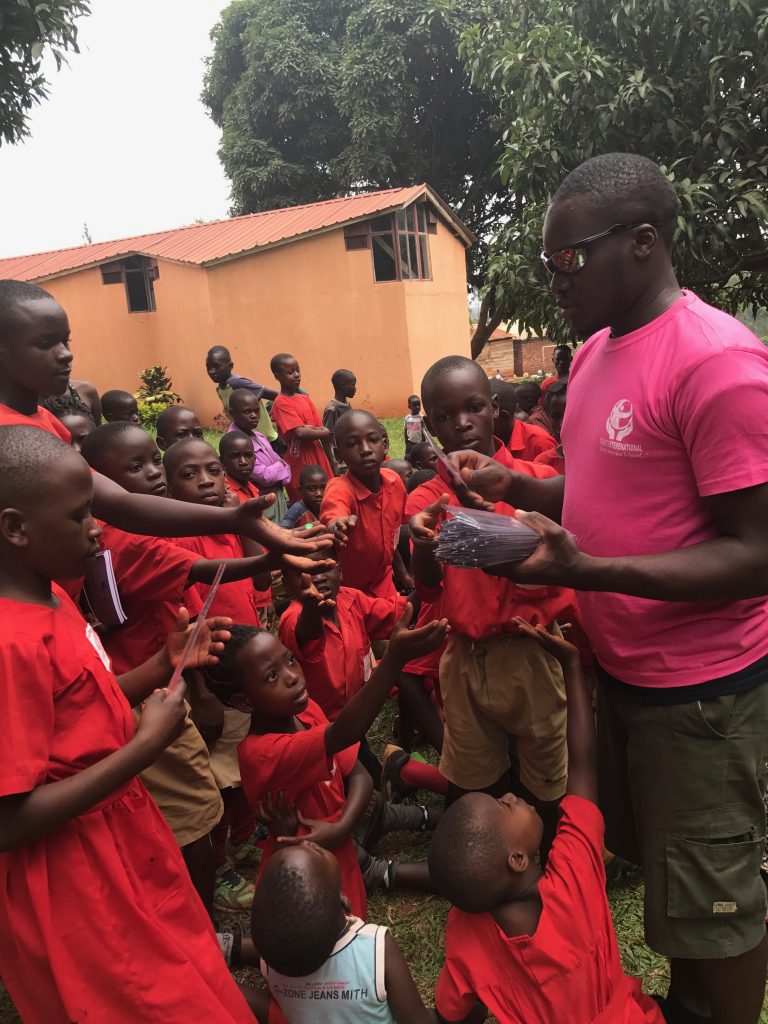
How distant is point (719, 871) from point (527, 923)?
0.48 m

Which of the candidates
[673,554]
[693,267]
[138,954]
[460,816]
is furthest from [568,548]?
[693,267]

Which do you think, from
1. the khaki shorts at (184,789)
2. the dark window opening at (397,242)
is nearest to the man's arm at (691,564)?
the khaki shorts at (184,789)

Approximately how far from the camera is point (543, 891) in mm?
1906

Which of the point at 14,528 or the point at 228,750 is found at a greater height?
the point at 14,528

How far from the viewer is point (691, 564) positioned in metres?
1.62

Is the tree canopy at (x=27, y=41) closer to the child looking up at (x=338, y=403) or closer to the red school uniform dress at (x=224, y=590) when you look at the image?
the child looking up at (x=338, y=403)

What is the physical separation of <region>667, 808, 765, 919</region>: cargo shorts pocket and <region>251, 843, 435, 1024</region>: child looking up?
0.72 metres

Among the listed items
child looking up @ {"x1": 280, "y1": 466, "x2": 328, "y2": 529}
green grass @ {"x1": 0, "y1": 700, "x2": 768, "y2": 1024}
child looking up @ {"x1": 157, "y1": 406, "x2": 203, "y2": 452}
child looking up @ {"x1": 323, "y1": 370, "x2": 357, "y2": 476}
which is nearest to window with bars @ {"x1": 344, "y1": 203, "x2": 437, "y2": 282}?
child looking up @ {"x1": 323, "y1": 370, "x2": 357, "y2": 476}

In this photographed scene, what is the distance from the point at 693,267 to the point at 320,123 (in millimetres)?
21055

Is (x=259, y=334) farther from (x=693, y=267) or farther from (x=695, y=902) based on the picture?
(x=695, y=902)

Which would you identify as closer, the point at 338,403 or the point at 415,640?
the point at 415,640

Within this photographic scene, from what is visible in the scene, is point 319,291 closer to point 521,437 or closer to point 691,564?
point 521,437

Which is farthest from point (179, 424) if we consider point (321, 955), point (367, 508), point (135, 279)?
point (135, 279)

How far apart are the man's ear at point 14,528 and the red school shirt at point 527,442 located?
323 centimetres
